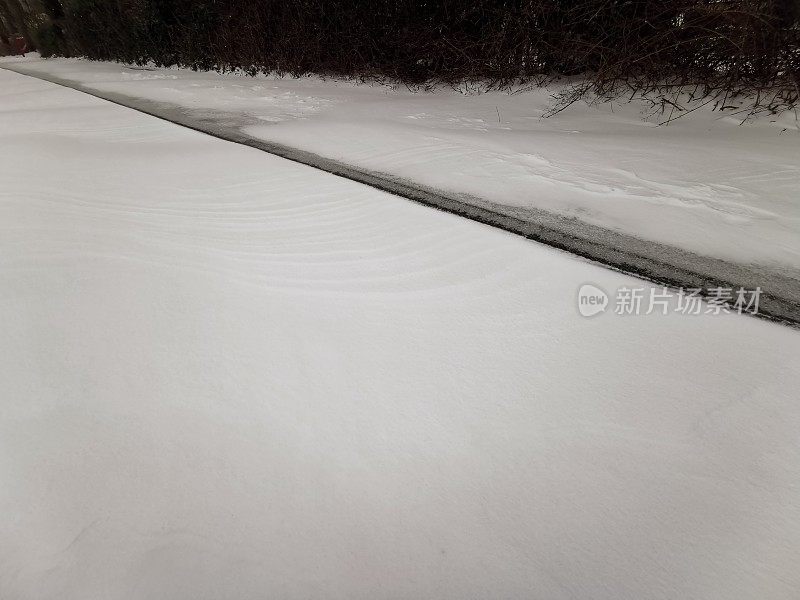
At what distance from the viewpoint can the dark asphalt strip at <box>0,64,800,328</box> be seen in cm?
94

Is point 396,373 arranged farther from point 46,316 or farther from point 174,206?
point 174,206

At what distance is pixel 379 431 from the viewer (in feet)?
2.22

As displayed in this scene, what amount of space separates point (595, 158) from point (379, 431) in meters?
1.55

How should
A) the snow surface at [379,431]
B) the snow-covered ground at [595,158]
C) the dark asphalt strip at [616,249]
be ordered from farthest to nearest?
the snow-covered ground at [595,158] → the dark asphalt strip at [616,249] → the snow surface at [379,431]

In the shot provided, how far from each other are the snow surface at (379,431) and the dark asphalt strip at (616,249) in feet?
0.23

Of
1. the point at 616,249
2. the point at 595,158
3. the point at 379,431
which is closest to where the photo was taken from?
the point at 379,431

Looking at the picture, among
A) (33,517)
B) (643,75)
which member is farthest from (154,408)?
(643,75)

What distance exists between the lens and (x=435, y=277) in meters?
1.05

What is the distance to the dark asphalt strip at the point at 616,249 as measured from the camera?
94 centimetres

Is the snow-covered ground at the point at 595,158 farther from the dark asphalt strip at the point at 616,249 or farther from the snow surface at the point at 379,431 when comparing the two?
the snow surface at the point at 379,431

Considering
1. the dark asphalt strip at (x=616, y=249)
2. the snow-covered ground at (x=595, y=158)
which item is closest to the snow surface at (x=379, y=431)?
the dark asphalt strip at (x=616, y=249)

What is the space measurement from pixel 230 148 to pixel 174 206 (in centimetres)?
80

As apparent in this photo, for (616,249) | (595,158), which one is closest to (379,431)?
(616,249)

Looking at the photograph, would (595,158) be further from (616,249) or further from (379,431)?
(379,431)
